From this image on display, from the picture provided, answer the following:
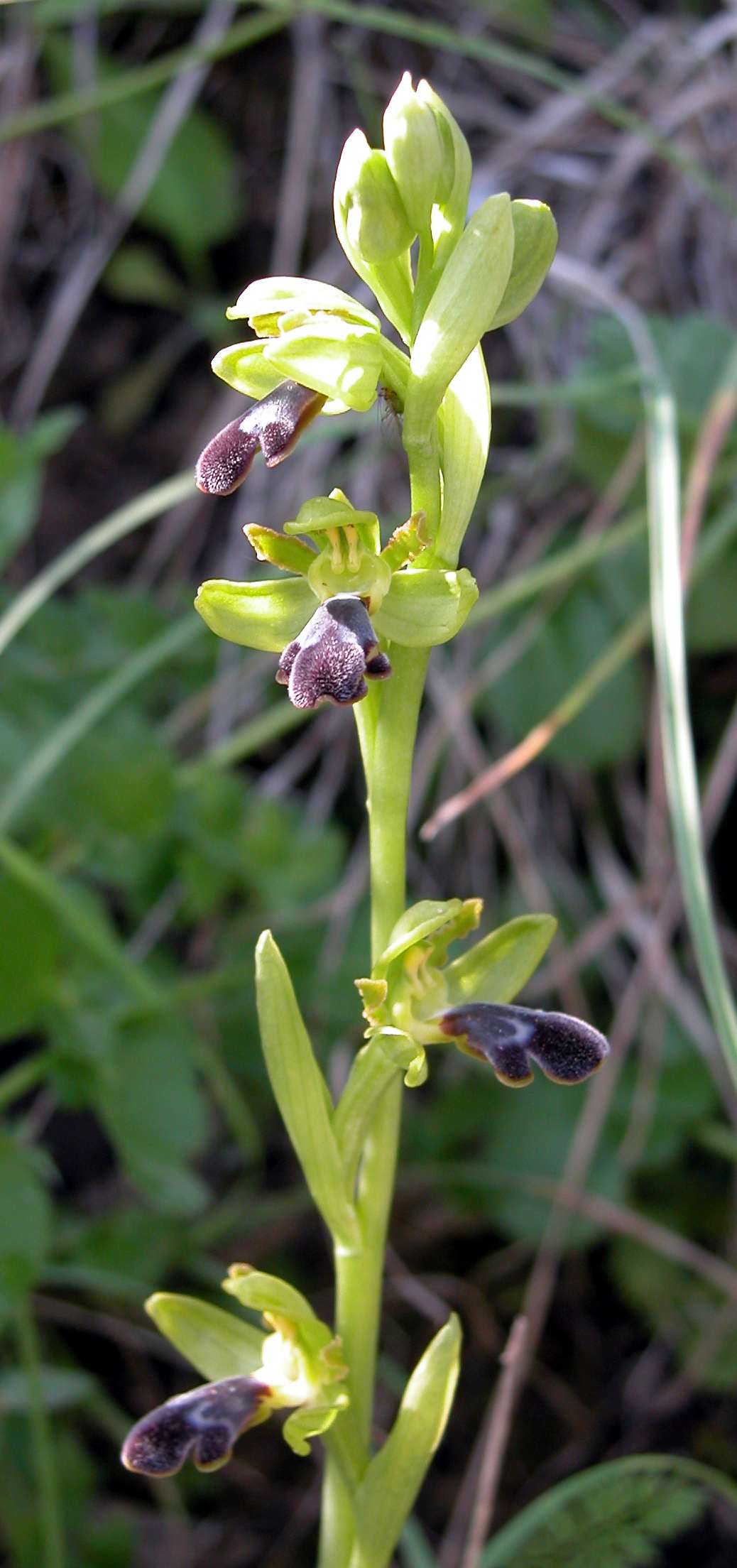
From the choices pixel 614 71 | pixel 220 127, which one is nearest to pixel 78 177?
pixel 220 127

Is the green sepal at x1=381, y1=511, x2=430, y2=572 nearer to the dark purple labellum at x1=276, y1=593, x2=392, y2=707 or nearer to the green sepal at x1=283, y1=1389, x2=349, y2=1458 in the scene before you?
the dark purple labellum at x1=276, y1=593, x2=392, y2=707

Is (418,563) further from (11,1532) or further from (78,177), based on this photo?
(78,177)

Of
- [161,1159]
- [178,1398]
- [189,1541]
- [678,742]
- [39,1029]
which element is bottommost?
[189,1541]

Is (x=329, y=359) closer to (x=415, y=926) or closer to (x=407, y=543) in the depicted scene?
(x=407, y=543)

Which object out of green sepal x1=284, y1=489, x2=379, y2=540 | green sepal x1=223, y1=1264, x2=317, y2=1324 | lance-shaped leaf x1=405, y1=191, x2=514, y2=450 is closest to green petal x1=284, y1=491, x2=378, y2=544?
green sepal x1=284, y1=489, x2=379, y2=540

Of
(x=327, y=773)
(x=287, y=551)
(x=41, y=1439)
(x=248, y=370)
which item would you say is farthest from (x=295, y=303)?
(x=327, y=773)
